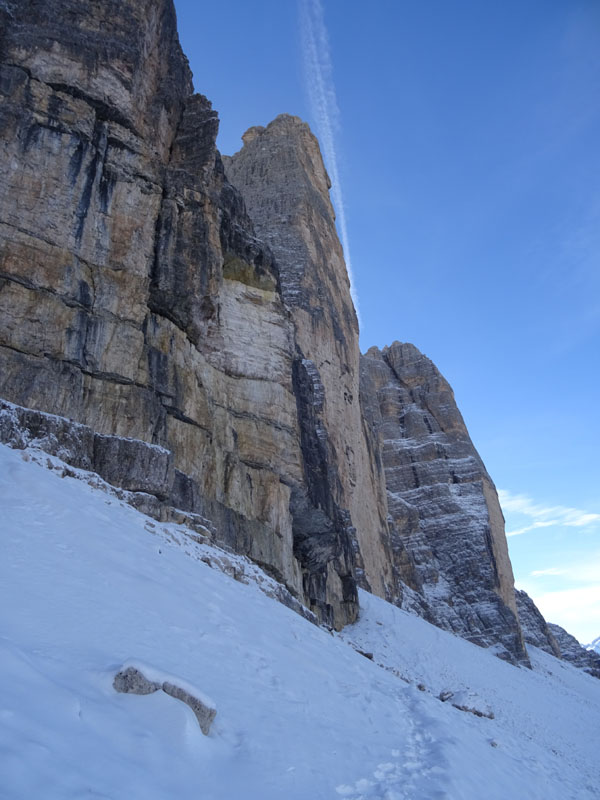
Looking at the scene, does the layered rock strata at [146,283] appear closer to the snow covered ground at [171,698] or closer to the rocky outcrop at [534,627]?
the snow covered ground at [171,698]

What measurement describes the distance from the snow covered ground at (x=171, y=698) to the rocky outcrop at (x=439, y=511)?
1415 inches

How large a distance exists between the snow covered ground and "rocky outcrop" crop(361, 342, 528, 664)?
118 feet

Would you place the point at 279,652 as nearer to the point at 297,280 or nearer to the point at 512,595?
the point at 297,280

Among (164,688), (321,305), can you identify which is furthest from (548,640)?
(164,688)

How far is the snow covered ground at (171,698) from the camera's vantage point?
11.6 ft

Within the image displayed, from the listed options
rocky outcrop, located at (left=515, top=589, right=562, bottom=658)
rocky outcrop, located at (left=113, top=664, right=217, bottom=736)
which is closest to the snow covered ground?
rocky outcrop, located at (left=113, top=664, right=217, bottom=736)

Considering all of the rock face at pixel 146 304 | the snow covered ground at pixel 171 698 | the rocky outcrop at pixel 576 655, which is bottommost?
the rocky outcrop at pixel 576 655

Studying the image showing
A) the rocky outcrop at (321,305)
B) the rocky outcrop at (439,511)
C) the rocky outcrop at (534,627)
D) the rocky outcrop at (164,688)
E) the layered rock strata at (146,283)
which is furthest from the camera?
the rocky outcrop at (534,627)

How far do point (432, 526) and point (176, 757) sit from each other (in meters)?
60.7

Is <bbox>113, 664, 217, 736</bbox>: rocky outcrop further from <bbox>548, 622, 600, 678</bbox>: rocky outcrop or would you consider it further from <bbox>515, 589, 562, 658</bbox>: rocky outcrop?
<bbox>548, 622, 600, 678</bbox>: rocky outcrop

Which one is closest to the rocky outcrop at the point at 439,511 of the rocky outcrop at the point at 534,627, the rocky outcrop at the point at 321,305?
the rocky outcrop at the point at 321,305

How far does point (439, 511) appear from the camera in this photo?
6281cm

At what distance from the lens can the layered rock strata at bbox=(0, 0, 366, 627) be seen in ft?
50.4

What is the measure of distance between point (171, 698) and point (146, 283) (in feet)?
48.4
